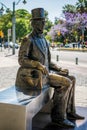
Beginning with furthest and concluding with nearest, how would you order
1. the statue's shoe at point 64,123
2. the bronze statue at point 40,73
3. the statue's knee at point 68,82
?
the statue's shoe at point 64,123 → the statue's knee at point 68,82 → the bronze statue at point 40,73

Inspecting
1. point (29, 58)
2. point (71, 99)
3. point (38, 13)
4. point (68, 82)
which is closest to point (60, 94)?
point (68, 82)

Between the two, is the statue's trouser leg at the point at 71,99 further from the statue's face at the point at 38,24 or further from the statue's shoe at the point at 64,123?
the statue's face at the point at 38,24

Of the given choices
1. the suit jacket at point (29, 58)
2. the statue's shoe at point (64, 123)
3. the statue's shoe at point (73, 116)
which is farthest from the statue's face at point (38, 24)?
the statue's shoe at point (73, 116)

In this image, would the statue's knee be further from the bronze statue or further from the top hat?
the top hat

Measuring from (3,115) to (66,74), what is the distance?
168cm

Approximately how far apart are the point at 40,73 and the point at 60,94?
1.82ft

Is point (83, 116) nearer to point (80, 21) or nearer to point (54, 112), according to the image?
point (54, 112)

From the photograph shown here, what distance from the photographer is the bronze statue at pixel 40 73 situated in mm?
5203

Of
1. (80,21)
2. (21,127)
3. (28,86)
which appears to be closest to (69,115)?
(28,86)

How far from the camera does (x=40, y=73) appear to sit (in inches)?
204

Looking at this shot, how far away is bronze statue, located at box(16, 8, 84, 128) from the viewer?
5203 mm

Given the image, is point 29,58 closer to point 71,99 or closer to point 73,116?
point 71,99

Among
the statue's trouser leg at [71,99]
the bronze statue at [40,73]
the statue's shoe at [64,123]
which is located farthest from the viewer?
the statue's trouser leg at [71,99]

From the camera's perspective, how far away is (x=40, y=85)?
5273mm
